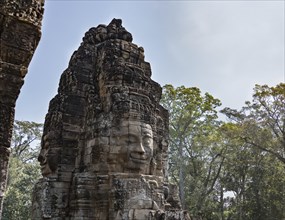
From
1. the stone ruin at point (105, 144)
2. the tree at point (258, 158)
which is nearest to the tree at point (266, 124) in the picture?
the tree at point (258, 158)

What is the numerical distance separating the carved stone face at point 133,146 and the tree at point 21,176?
14.1 meters

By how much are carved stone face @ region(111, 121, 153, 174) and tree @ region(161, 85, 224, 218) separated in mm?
13215

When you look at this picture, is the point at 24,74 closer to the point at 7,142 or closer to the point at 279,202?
the point at 7,142

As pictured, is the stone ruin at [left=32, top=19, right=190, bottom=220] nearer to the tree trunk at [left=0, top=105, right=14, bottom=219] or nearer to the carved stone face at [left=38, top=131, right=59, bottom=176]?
the carved stone face at [left=38, top=131, right=59, bottom=176]

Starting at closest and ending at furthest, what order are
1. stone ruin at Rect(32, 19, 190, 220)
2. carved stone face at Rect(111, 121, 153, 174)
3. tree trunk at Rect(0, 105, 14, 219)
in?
tree trunk at Rect(0, 105, 14, 219) → stone ruin at Rect(32, 19, 190, 220) → carved stone face at Rect(111, 121, 153, 174)

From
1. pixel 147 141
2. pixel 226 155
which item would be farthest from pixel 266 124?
pixel 147 141

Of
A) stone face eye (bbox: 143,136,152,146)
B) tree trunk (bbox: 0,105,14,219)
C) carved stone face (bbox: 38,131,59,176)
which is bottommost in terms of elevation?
tree trunk (bbox: 0,105,14,219)

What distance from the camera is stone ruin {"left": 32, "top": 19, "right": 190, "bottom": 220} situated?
6.78m

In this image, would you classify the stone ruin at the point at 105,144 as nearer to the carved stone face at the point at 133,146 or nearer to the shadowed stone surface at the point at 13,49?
the carved stone face at the point at 133,146

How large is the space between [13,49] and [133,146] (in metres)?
4.83

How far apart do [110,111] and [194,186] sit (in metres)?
16.2

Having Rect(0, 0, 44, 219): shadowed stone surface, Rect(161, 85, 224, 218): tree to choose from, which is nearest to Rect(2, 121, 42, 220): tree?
Rect(161, 85, 224, 218): tree

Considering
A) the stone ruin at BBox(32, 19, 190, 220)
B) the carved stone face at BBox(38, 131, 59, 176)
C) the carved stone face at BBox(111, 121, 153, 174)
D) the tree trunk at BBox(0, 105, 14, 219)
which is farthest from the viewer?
the carved stone face at BBox(38, 131, 59, 176)

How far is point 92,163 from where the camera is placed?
7.26 metres
